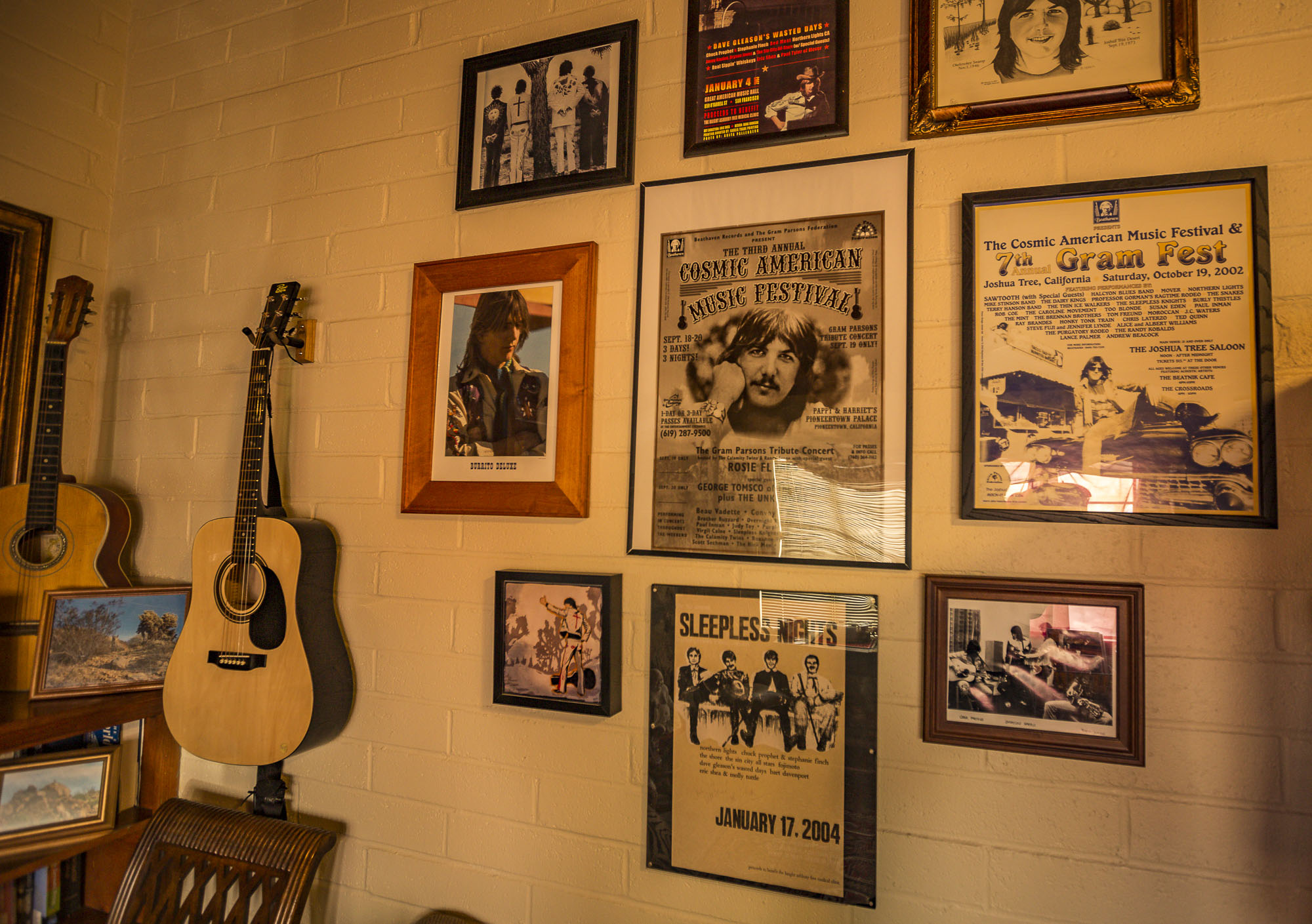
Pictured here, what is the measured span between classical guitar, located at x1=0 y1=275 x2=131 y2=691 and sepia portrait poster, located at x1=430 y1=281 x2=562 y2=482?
3.10 feet

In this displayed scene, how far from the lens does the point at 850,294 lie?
1378mm

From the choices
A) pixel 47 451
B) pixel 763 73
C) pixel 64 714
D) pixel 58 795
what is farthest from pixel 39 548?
pixel 763 73

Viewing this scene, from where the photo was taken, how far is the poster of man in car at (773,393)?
1.35 meters

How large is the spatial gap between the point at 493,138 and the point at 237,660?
53.1 inches

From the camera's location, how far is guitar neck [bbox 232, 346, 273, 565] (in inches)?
63.9

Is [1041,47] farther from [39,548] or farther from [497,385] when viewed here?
[39,548]

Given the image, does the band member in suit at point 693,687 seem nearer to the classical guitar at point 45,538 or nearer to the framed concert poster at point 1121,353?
the framed concert poster at point 1121,353

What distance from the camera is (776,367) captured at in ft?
4.63

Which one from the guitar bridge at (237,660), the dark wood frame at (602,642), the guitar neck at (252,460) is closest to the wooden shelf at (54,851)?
the guitar bridge at (237,660)

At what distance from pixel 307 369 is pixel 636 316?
0.93 m

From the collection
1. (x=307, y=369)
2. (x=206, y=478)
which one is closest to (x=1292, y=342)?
(x=307, y=369)

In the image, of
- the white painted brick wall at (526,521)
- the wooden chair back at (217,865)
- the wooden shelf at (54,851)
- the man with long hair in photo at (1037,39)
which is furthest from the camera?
the wooden shelf at (54,851)

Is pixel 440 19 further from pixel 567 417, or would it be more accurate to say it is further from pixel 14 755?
pixel 14 755

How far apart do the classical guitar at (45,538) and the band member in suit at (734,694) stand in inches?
62.9
